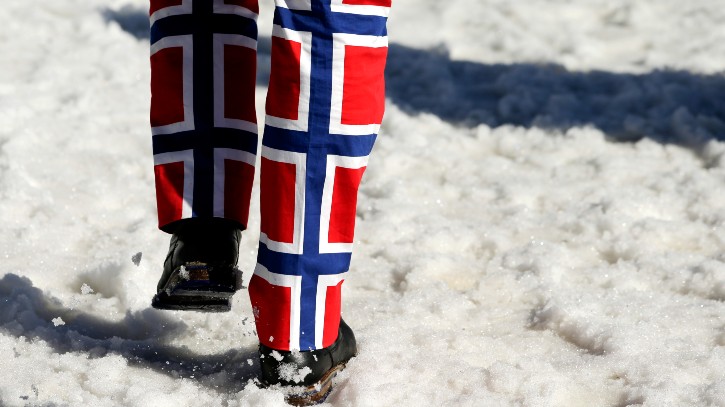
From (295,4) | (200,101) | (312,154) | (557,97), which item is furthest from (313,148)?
(557,97)

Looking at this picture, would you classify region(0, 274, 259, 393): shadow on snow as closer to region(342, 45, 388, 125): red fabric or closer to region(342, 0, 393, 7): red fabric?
region(342, 45, 388, 125): red fabric

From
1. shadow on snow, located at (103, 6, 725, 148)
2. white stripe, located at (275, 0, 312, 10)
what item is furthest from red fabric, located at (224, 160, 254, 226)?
shadow on snow, located at (103, 6, 725, 148)

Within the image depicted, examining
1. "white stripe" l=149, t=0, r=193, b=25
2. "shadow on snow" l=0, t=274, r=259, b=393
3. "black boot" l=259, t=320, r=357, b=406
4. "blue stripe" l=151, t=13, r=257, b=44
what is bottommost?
"shadow on snow" l=0, t=274, r=259, b=393

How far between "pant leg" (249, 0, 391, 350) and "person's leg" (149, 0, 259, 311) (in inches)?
6.5

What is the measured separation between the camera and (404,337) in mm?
2010

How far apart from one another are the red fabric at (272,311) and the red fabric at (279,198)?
0.10 metres

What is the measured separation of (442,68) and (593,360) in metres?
2.15

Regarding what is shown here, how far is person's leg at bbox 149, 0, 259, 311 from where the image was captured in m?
1.73

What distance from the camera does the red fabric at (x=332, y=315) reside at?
5.37 feet

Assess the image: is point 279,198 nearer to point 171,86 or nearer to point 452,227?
point 171,86

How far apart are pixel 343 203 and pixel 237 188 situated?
29 cm

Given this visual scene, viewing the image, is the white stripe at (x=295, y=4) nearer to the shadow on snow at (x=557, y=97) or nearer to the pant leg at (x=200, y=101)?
the pant leg at (x=200, y=101)

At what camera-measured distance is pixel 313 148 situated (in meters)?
1.53

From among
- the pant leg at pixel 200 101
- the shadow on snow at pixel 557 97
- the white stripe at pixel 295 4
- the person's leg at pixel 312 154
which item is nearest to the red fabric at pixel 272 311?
the person's leg at pixel 312 154
